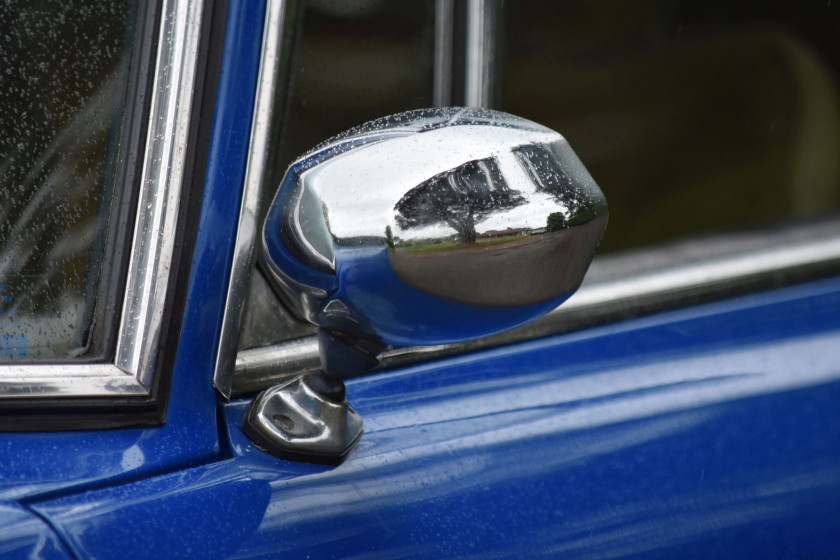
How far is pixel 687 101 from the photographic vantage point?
1612 mm

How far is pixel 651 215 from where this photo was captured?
1.59 m

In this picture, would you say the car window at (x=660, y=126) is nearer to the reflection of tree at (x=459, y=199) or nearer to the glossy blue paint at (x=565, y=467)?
the glossy blue paint at (x=565, y=467)

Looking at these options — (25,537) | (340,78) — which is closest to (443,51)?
(340,78)

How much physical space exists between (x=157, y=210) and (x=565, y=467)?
564 mm

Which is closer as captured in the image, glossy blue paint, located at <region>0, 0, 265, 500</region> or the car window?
glossy blue paint, located at <region>0, 0, 265, 500</region>

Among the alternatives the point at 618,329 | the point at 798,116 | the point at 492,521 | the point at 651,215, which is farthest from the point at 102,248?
the point at 798,116

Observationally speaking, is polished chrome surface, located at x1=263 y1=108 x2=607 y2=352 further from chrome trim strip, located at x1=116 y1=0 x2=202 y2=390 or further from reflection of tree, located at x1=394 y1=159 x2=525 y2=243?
chrome trim strip, located at x1=116 y1=0 x2=202 y2=390

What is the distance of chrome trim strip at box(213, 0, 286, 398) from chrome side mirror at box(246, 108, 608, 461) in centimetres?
13

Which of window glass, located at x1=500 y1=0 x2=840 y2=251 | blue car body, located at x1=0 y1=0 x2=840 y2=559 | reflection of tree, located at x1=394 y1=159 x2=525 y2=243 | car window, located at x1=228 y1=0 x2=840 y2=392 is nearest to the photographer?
reflection of tree, located at x1=394 y1=159 x2=525 y2=243

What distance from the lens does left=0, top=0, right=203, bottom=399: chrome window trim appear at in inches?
38.0

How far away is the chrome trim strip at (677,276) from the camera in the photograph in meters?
1.29

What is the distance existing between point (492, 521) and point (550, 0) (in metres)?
0.80

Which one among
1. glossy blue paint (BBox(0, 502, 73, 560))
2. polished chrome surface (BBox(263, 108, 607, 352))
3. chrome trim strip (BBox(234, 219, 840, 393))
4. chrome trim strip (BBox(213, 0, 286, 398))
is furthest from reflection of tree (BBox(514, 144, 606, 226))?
glossy blue paint (BBox(0, 502, 73, 560))

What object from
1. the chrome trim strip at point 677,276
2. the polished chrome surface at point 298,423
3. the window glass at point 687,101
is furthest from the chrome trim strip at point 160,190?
the window glass at point 687,101
